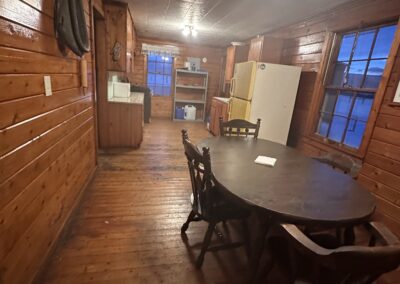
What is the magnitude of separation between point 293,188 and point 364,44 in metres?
2.32

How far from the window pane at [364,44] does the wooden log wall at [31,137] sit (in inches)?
121

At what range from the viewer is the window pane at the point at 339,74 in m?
2.87

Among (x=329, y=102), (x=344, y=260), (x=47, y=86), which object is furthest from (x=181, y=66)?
(x=344, y=260)

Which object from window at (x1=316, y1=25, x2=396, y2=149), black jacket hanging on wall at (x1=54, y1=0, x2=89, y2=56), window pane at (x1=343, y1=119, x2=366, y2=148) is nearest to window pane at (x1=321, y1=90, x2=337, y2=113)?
window at (x1=316, y1=25, x2=396, y2=149)

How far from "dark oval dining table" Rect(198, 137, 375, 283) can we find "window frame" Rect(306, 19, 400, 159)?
1.02 meters

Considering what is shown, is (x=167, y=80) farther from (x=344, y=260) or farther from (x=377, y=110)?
(x=344, y=260)

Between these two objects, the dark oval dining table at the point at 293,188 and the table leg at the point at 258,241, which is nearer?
the dark oval dining table at the point at 293,188

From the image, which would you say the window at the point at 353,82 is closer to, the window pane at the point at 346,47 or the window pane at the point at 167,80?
the window pane at the point at 346,47

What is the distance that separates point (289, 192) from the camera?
132cm

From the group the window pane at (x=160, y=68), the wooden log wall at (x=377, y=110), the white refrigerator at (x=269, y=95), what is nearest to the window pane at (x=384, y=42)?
the wooden log wall at (x=377, y=110)

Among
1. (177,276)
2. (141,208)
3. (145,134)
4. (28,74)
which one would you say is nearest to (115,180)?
(141,208)

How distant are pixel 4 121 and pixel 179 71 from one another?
19.3ft

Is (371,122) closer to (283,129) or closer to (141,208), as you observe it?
(283,129)

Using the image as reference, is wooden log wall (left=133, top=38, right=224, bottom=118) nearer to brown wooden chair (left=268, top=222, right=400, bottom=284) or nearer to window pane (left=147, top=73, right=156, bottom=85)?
window pane (left=147, top=73, right=156, bottom=85)
